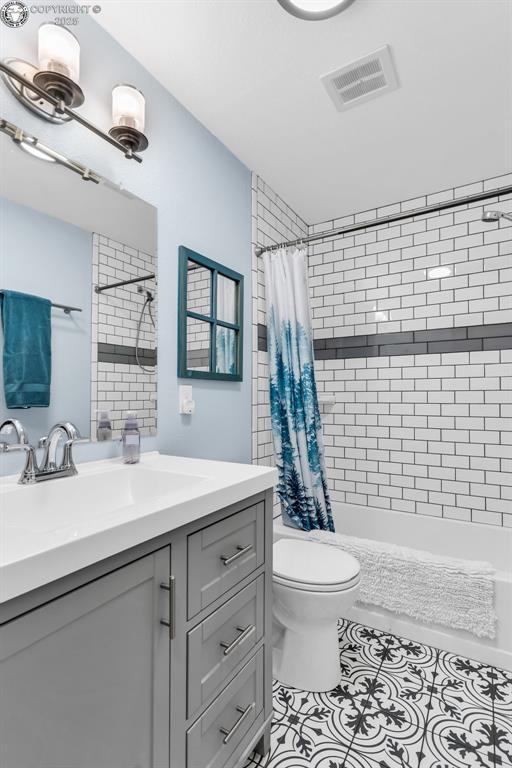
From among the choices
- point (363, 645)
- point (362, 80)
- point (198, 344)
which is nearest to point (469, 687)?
point (363, 645)

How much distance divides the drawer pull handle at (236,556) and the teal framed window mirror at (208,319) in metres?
0.84

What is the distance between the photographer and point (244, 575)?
1212 mm

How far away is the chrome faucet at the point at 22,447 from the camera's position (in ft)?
3.71

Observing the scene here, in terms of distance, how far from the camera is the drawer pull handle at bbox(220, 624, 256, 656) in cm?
112

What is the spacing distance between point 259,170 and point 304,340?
1.06 metres

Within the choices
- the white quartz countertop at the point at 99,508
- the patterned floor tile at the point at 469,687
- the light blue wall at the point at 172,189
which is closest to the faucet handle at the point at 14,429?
the white quartz countertop at the point at 99,508

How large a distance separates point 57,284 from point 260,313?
1.34m

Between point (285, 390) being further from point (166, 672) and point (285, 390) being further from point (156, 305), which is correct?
point (166, 672)

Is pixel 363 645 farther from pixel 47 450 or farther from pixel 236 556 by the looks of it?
pixel 47 450

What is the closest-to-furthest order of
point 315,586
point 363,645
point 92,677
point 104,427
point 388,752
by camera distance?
point 92,677, point 388,752, point 104,427, point 315,586, point 363,645

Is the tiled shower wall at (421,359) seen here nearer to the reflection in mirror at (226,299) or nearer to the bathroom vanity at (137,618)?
the reflection in mirror at (226,299)

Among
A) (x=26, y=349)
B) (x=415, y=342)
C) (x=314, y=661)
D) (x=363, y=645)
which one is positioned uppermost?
(x=415, y=342)

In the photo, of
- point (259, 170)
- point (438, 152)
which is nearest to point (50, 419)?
point (259, 170)

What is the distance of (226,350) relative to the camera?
2.10m
